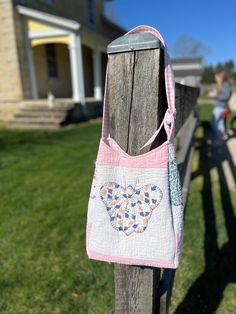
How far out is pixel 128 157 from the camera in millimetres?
1173

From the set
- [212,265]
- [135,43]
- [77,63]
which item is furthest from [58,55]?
[135,43]

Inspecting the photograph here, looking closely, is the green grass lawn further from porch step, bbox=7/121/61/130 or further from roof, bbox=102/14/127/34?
roof, bbox=102/14/127/34

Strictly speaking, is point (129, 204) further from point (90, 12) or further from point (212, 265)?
point (90, 12)

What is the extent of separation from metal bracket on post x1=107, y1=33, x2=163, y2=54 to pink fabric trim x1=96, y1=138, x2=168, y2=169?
380 mm

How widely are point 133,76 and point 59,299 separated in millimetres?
1919

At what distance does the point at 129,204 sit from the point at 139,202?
0.15 ft

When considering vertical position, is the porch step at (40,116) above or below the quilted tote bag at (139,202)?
below

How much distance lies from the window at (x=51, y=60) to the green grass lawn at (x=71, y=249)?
10.3 meters

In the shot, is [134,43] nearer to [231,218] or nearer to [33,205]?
[231,218]

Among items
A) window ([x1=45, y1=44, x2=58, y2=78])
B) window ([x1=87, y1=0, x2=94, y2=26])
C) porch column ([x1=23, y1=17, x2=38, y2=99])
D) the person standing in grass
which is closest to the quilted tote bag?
the person standing in grass

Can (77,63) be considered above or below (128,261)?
above

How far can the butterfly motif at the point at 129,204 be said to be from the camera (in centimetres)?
117


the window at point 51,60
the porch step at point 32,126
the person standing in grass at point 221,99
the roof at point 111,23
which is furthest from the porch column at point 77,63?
the roof at point 111,23

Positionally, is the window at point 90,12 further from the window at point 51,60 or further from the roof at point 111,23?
the window at point 51,60
